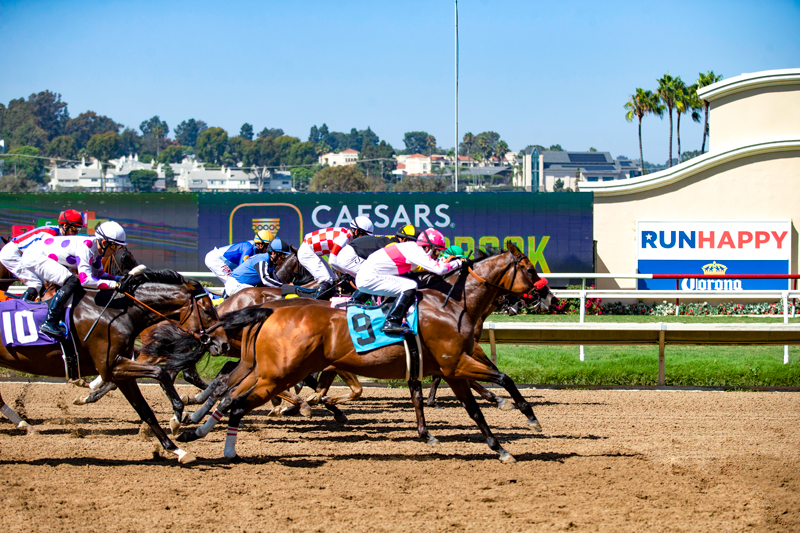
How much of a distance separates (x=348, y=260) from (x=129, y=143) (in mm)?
158564

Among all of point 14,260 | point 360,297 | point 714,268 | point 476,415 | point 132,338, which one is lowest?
point 476,415

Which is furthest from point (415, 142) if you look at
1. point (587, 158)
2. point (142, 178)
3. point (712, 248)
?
point (712, 248)

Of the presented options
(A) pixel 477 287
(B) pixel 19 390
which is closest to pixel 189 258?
(B) pixel 19 390

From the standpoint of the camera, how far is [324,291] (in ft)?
24.3

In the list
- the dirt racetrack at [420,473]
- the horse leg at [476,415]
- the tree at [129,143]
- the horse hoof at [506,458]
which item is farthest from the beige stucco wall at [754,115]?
the tree at [129,143]

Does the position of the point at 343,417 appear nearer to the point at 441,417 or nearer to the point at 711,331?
the point at 441,417

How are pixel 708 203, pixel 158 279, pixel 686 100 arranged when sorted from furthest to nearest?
pixel 686 100, pixel 708 203, pixel 158 279

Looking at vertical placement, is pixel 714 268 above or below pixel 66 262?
below

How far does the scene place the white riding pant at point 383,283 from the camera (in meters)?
5.67

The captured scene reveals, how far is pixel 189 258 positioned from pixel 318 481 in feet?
43.7

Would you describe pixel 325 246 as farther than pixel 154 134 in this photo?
No

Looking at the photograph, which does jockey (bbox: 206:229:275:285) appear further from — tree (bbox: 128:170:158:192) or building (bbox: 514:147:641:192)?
Result: building (bbox: 514:147:641:192)

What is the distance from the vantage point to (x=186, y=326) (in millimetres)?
5973

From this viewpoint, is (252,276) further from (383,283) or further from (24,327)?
(24,327)
